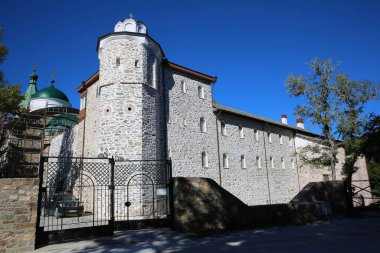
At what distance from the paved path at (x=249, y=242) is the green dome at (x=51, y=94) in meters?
31.3

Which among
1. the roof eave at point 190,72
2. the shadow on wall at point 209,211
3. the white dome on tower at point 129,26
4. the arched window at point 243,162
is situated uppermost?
the white dome on tower at point 129,26

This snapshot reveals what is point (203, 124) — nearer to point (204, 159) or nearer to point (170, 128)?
point (204, 159)

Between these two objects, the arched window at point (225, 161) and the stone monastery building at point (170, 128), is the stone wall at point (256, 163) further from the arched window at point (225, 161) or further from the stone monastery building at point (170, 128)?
the arched window at point (225, 161)

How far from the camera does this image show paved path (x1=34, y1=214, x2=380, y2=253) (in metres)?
6.76

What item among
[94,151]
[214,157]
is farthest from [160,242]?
[214,157]

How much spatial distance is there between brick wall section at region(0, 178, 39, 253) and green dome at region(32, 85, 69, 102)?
102 feet

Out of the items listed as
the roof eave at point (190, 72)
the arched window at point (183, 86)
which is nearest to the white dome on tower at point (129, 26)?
the roof eave at point (190, 72)

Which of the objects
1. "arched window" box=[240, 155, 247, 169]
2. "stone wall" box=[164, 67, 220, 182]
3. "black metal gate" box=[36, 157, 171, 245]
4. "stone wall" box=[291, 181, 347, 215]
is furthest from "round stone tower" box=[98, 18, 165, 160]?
"arched window" box=[240, 155, 247, 169]

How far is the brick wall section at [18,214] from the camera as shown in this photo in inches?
281

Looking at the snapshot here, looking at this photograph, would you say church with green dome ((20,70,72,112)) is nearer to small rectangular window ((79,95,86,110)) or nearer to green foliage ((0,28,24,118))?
small rectangular window ((79,95,86,110))

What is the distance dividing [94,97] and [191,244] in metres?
16.6

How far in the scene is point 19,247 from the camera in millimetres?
7199

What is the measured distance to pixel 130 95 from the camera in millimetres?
16844

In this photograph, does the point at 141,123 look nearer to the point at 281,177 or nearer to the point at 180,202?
the point at 180,202
